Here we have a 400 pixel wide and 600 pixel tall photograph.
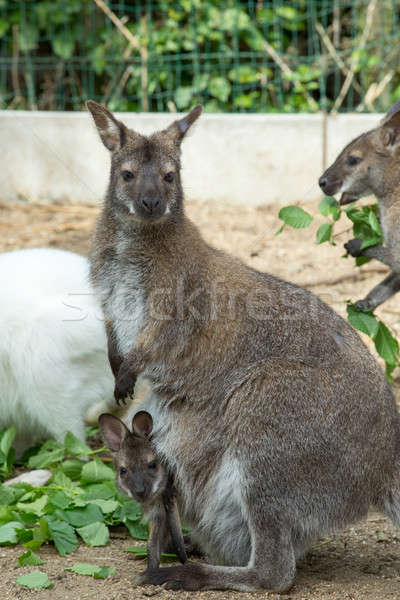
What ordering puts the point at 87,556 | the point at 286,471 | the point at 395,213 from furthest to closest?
the point at 395,213 → the point at 87,556 → the point at 286,471

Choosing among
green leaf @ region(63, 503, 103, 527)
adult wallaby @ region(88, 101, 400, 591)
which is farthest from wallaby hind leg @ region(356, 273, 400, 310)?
green leaf @ region(63, 503, 103, 527)

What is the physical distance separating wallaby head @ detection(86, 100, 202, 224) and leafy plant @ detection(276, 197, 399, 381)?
69 cm

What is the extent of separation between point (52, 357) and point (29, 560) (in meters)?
1.15

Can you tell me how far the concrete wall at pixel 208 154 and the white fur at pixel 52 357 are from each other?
3.84 meters

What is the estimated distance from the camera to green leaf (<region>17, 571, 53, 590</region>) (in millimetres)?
3410

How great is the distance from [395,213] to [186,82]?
16.0 ft

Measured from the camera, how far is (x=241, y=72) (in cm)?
859

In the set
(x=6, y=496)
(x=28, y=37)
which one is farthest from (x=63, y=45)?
(x=6, y=496)

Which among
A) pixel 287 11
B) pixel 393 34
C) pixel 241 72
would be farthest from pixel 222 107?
pixel 393 34

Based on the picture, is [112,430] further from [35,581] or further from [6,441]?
[6,441]

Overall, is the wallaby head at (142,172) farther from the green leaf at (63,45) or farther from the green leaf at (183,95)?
the green leaf at (63,45)

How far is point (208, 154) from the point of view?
28.0 ft

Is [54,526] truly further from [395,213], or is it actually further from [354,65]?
[354,65]

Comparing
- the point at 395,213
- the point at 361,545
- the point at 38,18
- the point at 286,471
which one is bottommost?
the point at 361,545
